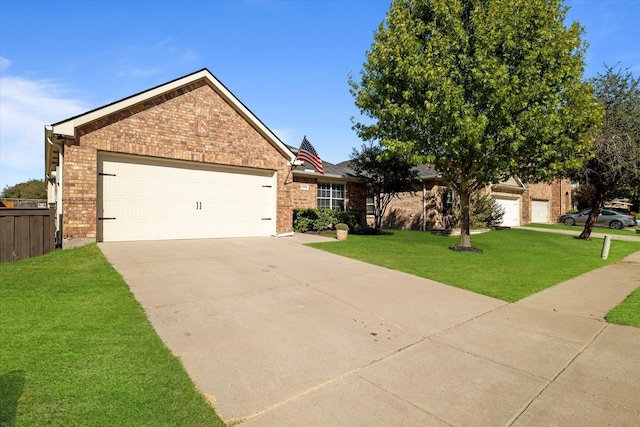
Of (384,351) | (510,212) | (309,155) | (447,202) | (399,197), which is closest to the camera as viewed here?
(384,351)

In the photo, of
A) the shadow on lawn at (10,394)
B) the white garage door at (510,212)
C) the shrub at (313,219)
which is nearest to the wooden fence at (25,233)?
the shadow on lawn at (10,394)

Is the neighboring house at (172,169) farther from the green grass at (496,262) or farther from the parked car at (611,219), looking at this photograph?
the parked car at (611,219)

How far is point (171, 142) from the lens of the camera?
1083cm

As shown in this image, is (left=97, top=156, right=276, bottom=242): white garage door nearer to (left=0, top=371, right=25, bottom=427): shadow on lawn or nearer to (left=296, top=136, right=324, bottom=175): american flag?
(left=296, top=136, right=324, bottom=175): american flag

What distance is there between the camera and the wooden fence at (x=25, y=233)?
26.4 feet

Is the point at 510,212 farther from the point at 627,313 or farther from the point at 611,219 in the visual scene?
the point at 627,313

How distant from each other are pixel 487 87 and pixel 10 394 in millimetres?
11535

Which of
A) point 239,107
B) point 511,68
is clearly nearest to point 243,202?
point 239,107

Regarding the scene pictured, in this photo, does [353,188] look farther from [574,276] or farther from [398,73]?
[574,276]

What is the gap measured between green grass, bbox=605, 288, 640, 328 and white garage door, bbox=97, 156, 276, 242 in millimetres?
10368

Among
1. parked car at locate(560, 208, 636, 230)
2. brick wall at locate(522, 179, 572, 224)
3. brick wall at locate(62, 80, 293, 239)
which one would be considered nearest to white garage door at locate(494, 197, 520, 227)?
brick wall at locate(522, 179, 572, 224)

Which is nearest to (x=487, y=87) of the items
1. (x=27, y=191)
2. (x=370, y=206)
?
(x=370, y=206)

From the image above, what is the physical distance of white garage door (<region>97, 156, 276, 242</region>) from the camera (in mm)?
10039

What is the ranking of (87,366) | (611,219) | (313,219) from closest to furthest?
(87,366) < (313,219) < (611,219)
